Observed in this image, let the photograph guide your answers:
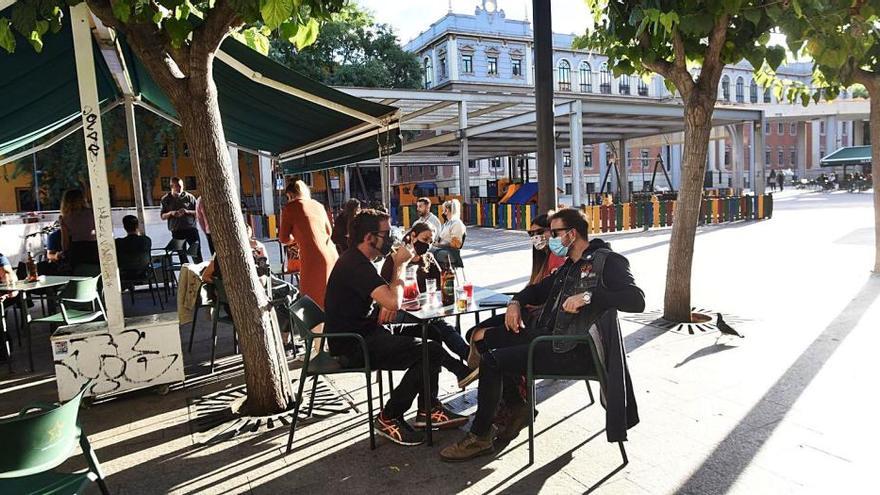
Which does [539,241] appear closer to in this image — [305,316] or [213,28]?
[305,316]

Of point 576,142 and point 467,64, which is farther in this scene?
point 467,64

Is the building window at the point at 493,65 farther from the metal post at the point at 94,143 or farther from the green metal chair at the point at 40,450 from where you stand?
the green metal chair at the point at 40,450

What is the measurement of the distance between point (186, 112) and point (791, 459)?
4.40 metres

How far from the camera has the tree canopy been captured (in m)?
28.7

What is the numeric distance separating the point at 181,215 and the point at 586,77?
46980 millimetres

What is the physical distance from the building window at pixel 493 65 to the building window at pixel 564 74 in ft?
19.6

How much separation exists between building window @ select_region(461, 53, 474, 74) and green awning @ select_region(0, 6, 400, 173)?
124 ft

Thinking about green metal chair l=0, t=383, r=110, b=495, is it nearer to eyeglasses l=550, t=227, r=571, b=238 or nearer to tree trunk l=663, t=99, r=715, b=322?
eyeglasses l=550, t=227, r=571, b=238

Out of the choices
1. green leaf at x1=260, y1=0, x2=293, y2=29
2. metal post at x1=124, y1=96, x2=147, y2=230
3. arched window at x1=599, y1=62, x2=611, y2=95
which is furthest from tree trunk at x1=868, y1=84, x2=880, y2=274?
arched window at x1=599, y1=62, x2=611, y2=95

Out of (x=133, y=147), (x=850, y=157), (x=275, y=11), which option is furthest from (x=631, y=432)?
(x=850, y=157)

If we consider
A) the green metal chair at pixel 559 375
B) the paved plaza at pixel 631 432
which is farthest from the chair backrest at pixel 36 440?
the green metal chair at pixel 559 375

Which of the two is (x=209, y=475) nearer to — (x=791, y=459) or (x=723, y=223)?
(x=791, y=459)

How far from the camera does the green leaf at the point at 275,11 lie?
127 inches

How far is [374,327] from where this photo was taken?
4.00 metres
